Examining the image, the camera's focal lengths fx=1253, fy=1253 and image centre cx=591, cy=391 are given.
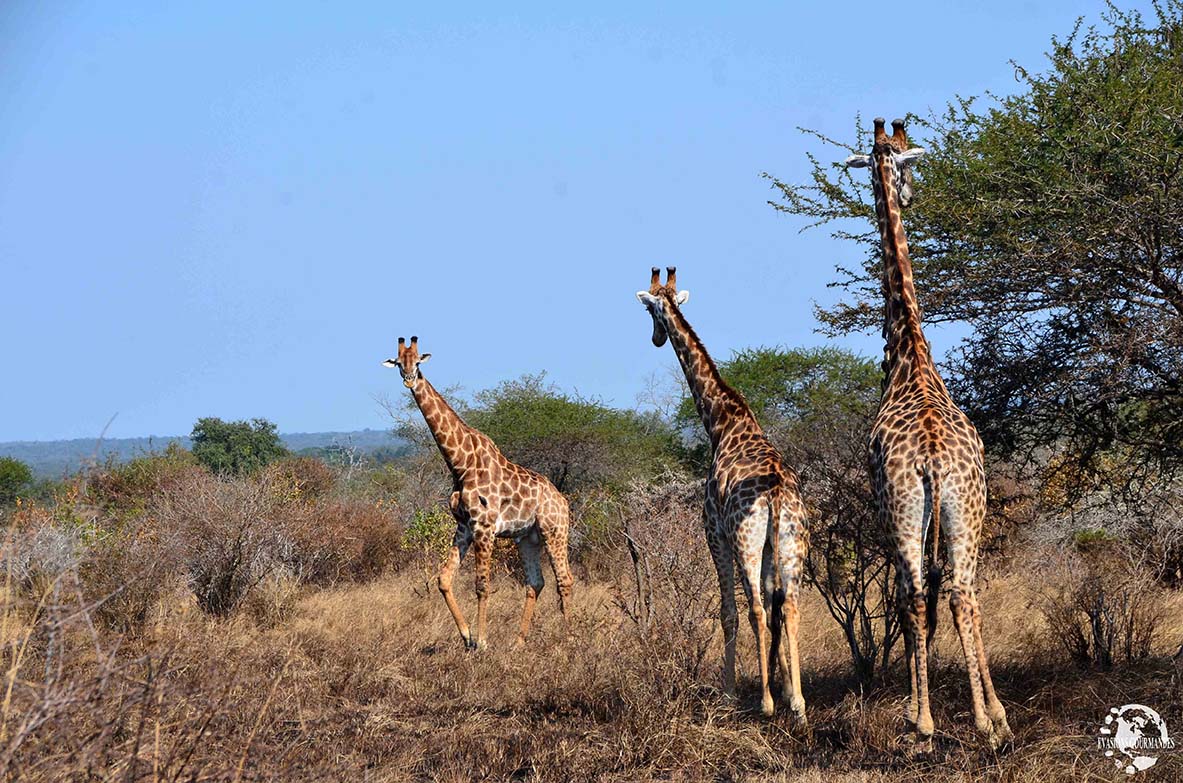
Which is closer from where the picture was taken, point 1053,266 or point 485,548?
point 1053,266

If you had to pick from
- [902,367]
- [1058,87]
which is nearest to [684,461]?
[1058,87]

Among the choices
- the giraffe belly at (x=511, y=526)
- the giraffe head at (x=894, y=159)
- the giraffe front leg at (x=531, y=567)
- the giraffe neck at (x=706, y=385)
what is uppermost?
the giraffe head at (x=894, y=159)

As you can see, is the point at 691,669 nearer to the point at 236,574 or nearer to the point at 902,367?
the point at 902,367

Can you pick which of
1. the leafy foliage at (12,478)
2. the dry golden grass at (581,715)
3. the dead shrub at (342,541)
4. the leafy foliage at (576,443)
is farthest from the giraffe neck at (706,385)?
the leafy foliage at (12,478)

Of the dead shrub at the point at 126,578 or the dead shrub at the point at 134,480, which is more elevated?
the dead shrub at the point at 134,480

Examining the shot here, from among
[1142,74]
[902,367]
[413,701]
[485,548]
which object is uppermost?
[1142,74]

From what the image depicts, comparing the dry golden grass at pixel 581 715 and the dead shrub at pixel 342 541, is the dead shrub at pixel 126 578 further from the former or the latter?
the dead shrub at pixel 342 541

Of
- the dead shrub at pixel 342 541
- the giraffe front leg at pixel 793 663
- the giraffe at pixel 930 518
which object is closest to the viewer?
the giraffe at pixel 930 518

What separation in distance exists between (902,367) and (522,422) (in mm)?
12809

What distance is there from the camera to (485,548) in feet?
34.7

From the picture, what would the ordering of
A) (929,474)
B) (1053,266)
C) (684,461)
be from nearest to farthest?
(929,474) → (1053,266) → (684,461)

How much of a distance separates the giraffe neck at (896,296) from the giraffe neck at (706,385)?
3.46ft

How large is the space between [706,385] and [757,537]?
1456mm

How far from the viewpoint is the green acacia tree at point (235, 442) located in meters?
36.5
